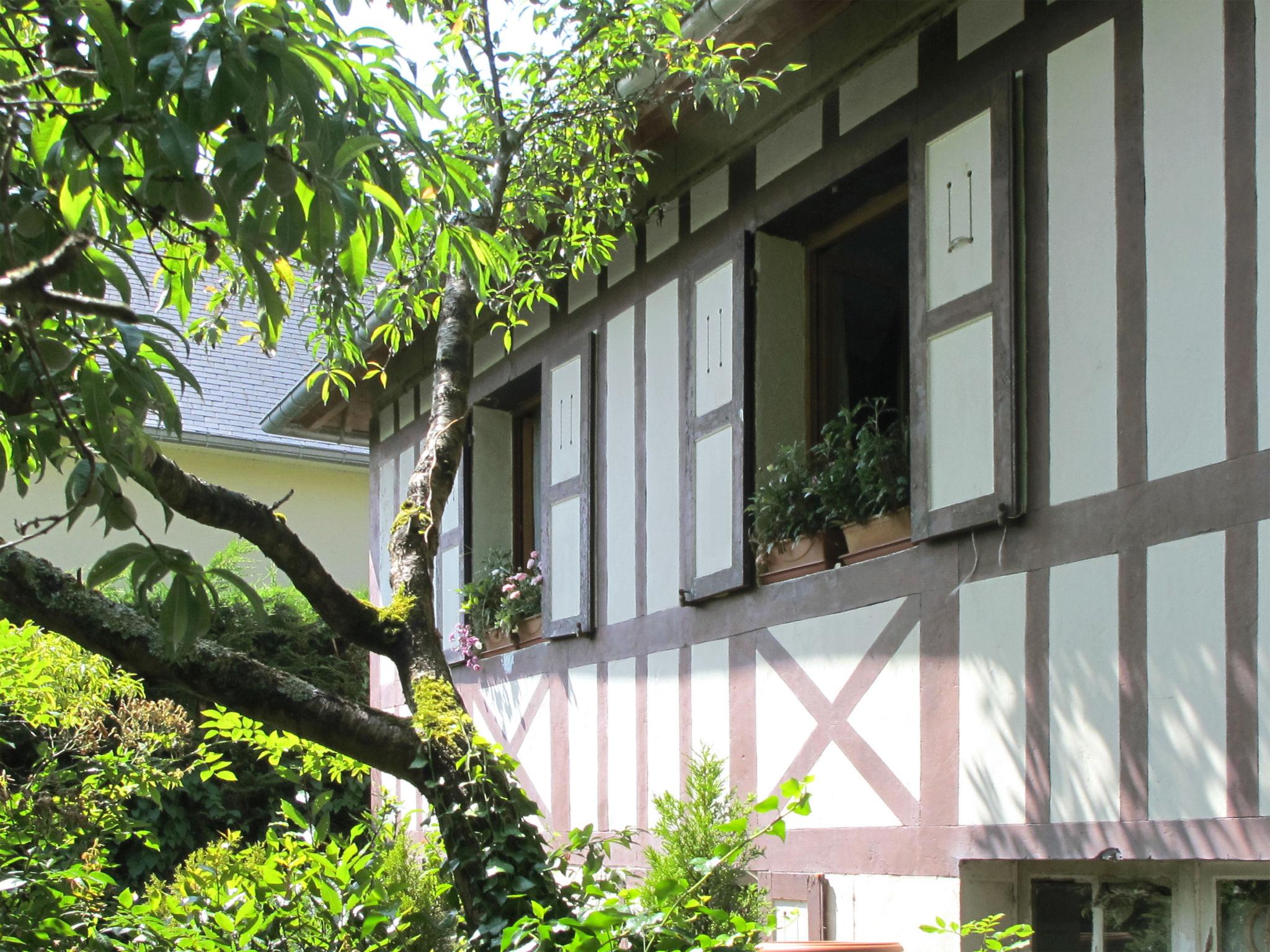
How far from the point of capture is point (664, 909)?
226cm

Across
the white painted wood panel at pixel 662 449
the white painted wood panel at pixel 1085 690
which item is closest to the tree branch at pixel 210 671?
the white painted wood panel at pixel 1085 690

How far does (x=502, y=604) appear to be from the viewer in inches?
283

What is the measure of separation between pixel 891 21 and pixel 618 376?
2098mm

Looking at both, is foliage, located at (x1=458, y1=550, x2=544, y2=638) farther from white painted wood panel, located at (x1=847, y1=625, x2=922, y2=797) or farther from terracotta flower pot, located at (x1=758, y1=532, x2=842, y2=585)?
white painted wood panel, located at (x1=847, y1=625, x2=922, y2=797)

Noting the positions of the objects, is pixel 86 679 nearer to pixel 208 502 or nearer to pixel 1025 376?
pixel 208 502

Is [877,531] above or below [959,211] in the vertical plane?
below

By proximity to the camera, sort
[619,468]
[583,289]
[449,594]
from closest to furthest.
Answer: [619,468]
[583,289]
[449,594]

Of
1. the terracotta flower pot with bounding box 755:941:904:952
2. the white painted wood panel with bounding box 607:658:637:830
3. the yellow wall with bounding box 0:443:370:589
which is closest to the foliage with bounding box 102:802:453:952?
the terracotta flower pot with bounding box 755:941:904:952

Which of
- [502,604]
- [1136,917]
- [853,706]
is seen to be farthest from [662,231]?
[1136,917]

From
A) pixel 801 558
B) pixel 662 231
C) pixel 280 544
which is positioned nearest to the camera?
pixel 280 544

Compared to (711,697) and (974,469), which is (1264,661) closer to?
(974,469)

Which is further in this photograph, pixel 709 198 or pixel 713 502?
pixel 709 198

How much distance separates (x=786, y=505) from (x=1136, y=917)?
1720 mm

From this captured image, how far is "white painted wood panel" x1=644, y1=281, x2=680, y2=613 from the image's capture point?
19.2 ft
